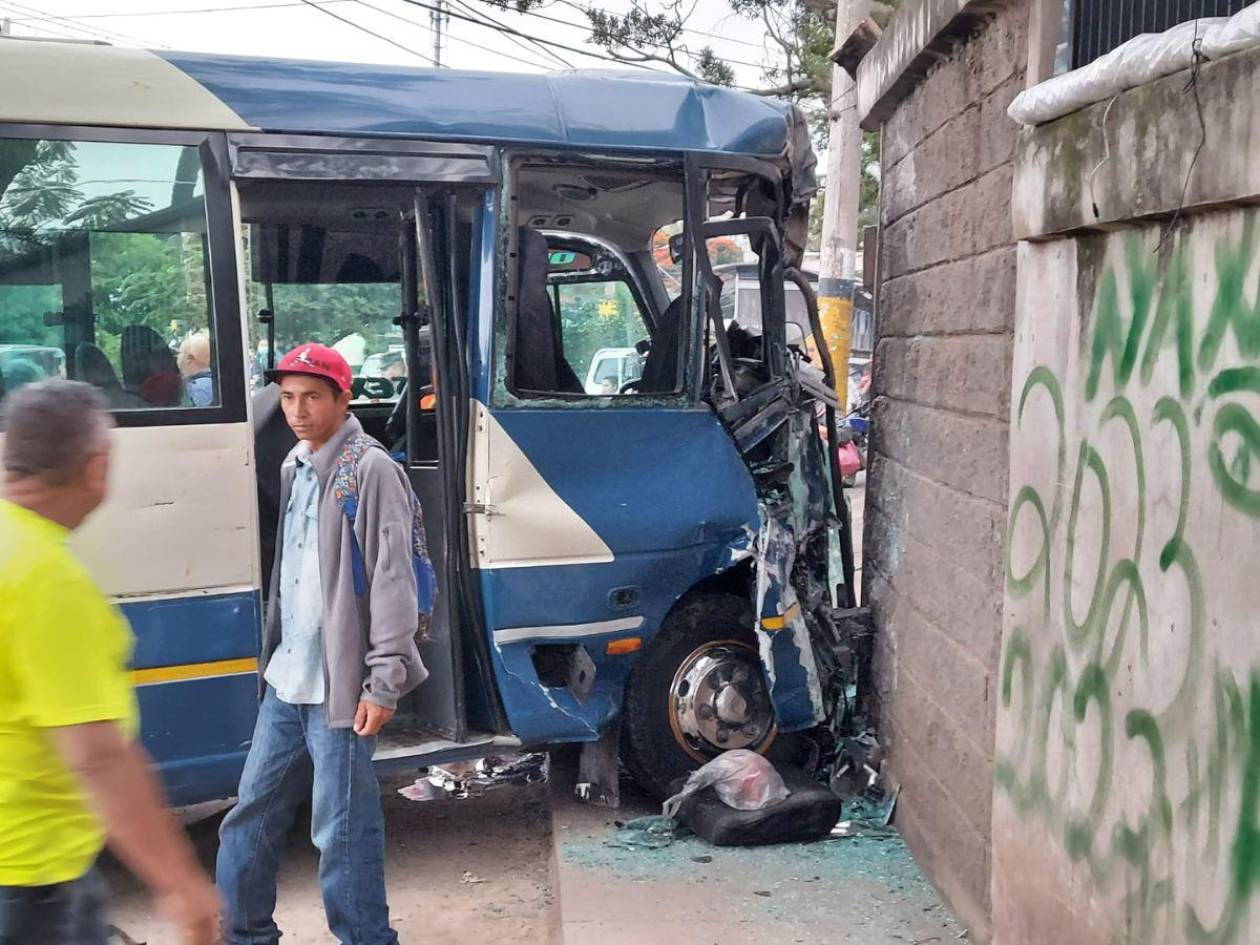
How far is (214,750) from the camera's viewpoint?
440cm

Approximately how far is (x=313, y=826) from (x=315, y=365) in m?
1.28

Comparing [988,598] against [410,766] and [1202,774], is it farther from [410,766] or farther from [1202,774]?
[410,766]

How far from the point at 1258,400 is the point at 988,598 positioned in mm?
1650

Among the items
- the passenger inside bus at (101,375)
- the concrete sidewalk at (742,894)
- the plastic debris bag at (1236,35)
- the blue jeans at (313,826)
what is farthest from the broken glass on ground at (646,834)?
the plastic debris bag at (1236,35)

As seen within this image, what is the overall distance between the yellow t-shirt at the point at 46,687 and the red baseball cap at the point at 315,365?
4.76ft

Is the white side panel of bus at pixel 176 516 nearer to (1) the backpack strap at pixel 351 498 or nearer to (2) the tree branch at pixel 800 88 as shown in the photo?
(1) the backpack strap at pixel 351 498

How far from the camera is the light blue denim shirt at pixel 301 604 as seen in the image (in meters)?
3.68

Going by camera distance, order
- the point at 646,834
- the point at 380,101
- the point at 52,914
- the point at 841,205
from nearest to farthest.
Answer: the point at 52,914
the point at 380,101
the point at 646,834
the point at 841,205

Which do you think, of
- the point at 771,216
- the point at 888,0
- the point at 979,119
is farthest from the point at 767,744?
the point at 888,0

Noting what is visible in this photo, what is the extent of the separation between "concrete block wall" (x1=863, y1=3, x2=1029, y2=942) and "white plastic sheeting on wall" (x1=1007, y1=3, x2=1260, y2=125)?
→ 21.2 inches

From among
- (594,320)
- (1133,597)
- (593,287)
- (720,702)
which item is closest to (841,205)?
(593,287)

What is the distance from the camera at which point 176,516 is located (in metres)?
4.30

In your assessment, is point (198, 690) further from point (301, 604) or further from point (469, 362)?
point (469, 362)

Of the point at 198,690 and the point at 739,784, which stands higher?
the point at 198,690
